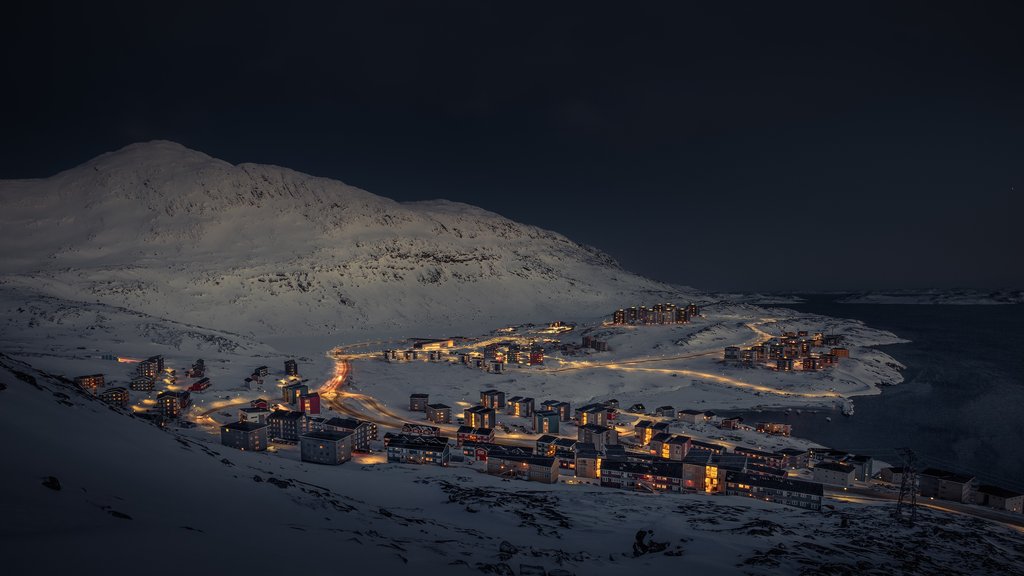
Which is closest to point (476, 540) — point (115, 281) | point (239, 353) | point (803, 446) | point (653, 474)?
point (653, 474)

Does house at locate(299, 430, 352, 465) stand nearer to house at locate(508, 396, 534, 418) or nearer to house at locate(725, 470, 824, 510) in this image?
house at locate(508, 396, 534, 418)

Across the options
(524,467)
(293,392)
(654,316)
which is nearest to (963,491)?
(524,467)

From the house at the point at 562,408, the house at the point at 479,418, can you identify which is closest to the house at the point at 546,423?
the house at the point at 562,408

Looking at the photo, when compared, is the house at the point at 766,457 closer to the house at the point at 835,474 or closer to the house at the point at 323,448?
the house at the point at 835,474

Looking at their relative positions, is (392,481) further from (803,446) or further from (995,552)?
(803,446)

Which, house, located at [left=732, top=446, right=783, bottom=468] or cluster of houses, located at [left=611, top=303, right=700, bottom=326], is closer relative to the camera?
house, located at [left=732, top=446, right=783, bottom=468]

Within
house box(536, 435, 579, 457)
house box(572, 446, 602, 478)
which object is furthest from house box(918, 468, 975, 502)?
house box(536, 435, 579, 457)
